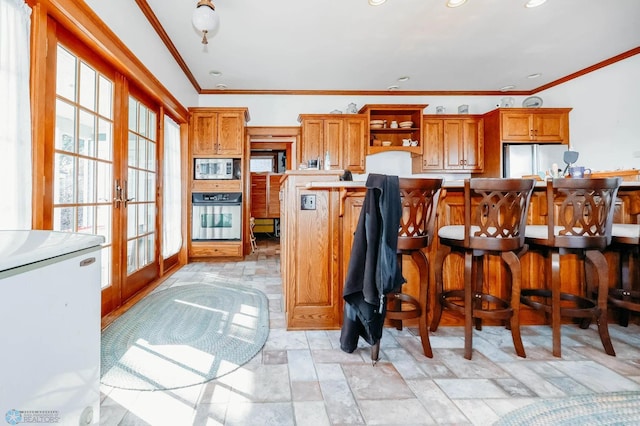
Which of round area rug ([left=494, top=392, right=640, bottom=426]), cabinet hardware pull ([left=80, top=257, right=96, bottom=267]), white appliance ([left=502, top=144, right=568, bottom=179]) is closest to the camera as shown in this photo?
cabinet hardware pull ([left=80, top=257, right=96, bottom=267])

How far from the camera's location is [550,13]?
9.65 ft

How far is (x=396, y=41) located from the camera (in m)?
3.46

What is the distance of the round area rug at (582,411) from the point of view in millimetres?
1255

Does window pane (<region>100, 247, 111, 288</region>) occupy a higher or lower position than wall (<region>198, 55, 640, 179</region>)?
lower

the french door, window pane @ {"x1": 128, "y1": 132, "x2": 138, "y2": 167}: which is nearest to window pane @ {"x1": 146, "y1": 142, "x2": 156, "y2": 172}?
the french door

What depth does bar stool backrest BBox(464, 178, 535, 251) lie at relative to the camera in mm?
1664

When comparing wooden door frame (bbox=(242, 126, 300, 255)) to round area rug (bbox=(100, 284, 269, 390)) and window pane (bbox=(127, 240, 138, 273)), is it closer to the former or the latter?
window pane (bbox=(127, 240, 138, 273))

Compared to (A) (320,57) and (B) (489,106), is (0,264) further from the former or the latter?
(B) (489,106)

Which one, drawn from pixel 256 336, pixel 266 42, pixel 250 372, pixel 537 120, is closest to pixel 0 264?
pixel 250 372

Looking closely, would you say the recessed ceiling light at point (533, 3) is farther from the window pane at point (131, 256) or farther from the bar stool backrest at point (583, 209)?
the window pane at point (131, 256)

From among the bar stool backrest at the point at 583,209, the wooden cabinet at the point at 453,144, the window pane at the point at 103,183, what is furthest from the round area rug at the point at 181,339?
the wooden cabinet at the point at 453,144

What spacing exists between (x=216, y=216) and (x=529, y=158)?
4.74 m

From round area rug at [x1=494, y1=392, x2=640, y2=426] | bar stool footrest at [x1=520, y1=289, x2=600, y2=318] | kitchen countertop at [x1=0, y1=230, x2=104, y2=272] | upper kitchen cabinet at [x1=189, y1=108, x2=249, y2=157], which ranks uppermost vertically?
upper kitchen cabinet at [x1=189, y1=108, x2=249, y2=157]

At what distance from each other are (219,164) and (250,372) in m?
3.43
